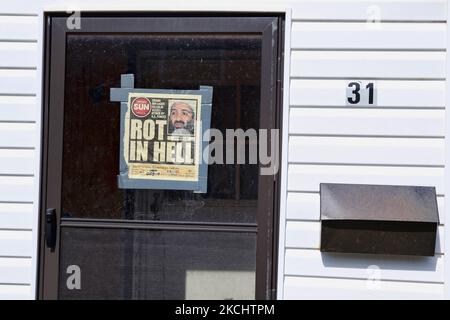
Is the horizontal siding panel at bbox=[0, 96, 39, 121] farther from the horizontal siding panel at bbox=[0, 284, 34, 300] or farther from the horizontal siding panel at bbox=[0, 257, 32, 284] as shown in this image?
the horizontal siding panel at bbox=[0, 284, 34, 300]

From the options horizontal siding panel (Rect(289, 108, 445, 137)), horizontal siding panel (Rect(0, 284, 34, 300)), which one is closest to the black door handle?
horizontal siding panel (Rect(0, 284, 34, 300))

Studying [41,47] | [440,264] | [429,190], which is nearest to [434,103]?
[429,190]

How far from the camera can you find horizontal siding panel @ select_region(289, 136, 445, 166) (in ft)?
11.8

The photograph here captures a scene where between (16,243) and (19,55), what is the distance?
1055 millimetres

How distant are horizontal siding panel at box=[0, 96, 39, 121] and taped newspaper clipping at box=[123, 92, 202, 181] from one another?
0.53 meters

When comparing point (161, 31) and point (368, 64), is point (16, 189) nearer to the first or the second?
point (161, 31)

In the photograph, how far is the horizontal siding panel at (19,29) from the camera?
3.79m

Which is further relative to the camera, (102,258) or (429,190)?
(102,258)

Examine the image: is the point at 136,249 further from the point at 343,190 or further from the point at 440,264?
the point at 440,264

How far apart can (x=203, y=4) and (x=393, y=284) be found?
1.85 meters

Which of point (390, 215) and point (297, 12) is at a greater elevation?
point (297, 12)

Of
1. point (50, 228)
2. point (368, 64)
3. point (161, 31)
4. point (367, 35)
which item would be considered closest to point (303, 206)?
point (368, 64)

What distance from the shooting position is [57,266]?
3814mm
